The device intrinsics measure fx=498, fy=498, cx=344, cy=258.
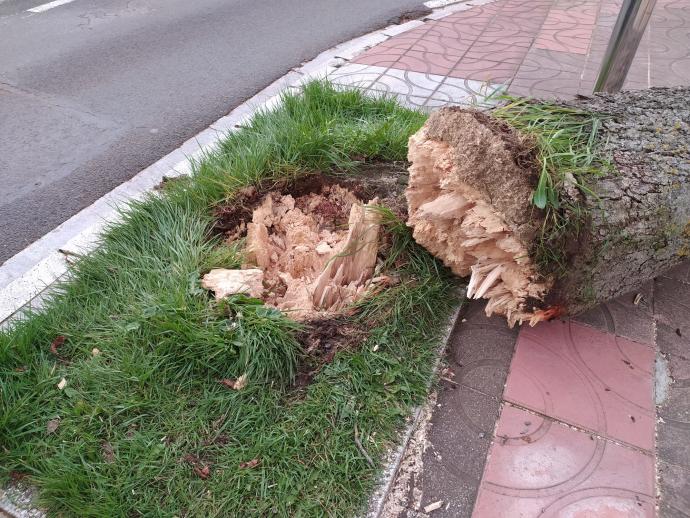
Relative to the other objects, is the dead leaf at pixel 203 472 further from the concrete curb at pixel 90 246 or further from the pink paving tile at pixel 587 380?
the pink paving tile at pixel 587 380

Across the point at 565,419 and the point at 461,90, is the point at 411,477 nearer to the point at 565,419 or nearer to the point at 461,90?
the point at 565,419

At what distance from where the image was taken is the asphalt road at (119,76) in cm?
348

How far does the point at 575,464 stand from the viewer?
1846 millimetres

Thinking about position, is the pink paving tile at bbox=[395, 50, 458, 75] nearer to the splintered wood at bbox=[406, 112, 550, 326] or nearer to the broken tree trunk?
the broken tree trunk

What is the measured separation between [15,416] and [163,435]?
1.89ft

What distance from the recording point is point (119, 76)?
4883mm

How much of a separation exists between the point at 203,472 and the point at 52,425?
64 centimetres

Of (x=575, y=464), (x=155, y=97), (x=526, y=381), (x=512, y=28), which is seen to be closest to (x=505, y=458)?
(x=575, y=464)

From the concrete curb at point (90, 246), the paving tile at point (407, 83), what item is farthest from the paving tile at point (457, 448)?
the paving tile at point (407, 83)

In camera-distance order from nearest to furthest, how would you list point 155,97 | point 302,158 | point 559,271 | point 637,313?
point 559,271
point 637,313
point 302,158
point 155,97

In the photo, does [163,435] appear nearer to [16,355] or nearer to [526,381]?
[16,355]

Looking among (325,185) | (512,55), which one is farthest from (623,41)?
(325,185)

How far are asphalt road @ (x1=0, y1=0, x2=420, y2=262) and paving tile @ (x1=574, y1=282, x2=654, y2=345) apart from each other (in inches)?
121

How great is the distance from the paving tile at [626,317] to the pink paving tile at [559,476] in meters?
0.64
